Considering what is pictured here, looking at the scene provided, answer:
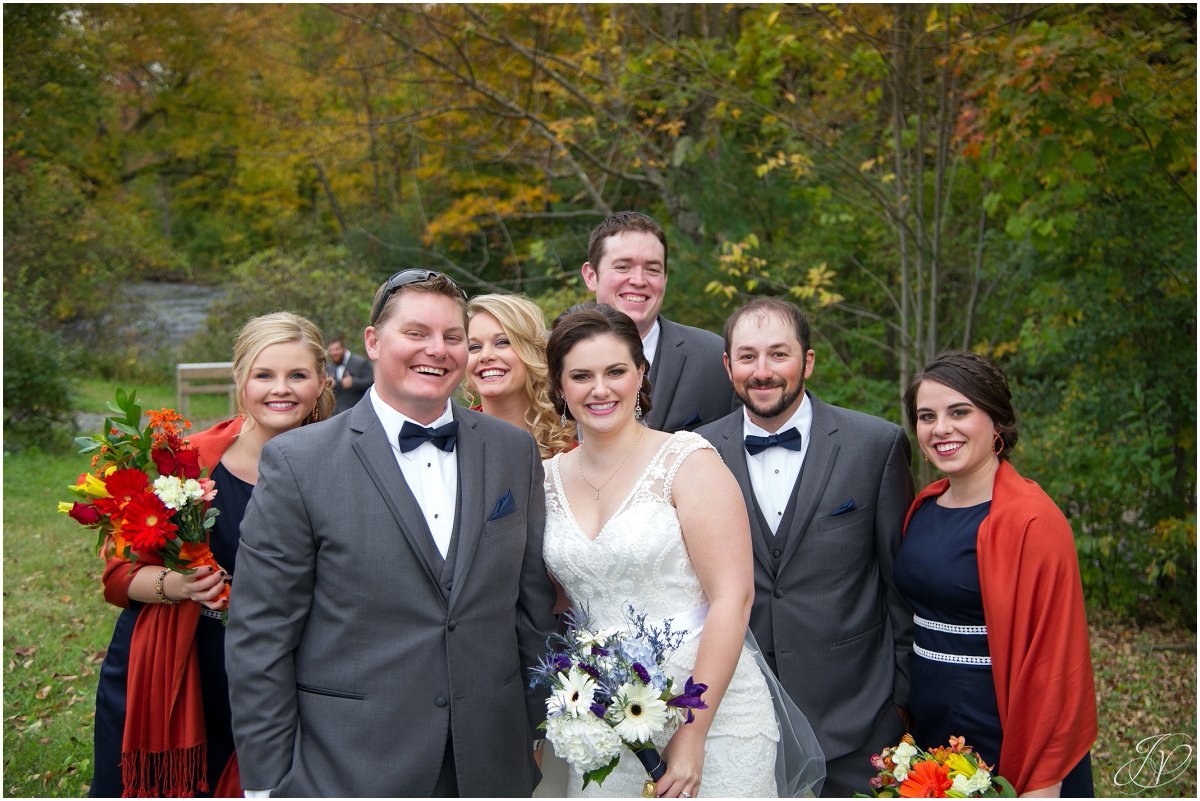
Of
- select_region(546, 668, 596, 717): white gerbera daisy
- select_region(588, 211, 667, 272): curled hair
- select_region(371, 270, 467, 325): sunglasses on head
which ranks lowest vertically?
select_region(546, 668, 596, 717): white gerbera daisy

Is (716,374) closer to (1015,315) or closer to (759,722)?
(759,722)

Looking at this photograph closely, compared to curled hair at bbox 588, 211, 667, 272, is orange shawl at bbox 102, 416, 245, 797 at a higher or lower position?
lower

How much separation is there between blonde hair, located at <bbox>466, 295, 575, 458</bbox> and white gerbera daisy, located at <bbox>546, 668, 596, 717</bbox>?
1943 mm

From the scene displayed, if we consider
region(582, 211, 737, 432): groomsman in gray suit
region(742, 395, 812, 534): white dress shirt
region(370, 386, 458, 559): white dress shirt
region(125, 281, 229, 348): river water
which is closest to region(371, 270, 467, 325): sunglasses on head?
region(370, 386, 458, 559): white dress shirt

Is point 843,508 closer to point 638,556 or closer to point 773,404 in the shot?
point 773,404

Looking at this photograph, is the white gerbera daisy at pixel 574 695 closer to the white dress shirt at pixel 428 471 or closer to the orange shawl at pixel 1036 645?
Result: the white dress shirt at pixel 428 471

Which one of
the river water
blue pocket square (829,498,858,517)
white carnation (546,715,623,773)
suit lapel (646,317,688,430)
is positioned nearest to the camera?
white carnation (546,715,623,773)

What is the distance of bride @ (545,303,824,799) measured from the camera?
3.09m

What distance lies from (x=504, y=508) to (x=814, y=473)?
4.04 feet

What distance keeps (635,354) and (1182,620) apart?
301 inches

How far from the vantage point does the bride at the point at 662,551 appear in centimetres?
309

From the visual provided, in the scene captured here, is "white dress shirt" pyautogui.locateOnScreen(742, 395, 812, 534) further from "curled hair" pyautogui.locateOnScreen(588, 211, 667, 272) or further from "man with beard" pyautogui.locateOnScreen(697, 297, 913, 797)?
"curled hair" pyautogui.locateOnScreen(588, 211, 667, 272)

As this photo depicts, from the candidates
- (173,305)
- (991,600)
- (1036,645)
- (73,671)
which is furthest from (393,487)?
(173,305)

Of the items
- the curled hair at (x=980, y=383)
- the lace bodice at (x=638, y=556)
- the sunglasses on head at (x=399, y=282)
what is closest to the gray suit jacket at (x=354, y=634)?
the lace bodice at (x=638, y=556)
